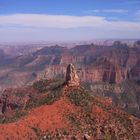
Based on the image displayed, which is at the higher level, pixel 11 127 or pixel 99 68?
pixel 11 127

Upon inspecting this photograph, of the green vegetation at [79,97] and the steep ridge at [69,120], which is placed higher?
the green vegetation at [79,97]

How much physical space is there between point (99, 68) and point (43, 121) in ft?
452

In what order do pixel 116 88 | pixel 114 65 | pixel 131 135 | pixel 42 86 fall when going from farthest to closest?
pixel 114 65 → pixel 116 88 → pixel 42 86 → pixel 131 135

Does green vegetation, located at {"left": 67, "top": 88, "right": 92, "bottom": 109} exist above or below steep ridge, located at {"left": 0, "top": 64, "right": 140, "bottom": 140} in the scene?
above

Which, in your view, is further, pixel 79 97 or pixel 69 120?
pixel 79 97

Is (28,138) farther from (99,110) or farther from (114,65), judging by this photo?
(114,65)

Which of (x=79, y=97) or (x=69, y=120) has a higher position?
(x=79, y=97)

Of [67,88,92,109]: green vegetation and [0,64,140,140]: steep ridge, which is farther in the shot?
[67,88,92,109]: green vegetation

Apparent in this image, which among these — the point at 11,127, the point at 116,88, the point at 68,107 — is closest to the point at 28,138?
the point at 11,127

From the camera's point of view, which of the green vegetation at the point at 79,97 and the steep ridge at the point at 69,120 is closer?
the steep ridge at the point at 69,120

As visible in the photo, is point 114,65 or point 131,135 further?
point 114,65

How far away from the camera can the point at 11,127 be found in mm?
52625

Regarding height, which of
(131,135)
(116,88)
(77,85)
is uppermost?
(77,85)

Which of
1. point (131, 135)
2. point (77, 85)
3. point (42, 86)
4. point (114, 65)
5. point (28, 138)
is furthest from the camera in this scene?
point (114, 65)
